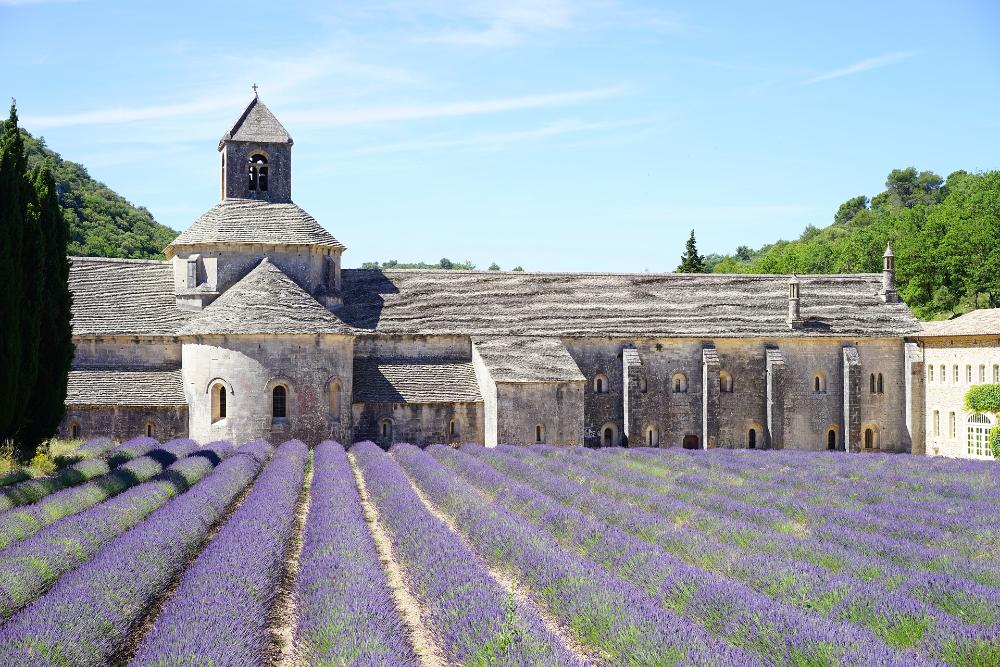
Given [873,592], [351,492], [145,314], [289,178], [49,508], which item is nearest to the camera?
[873,592]

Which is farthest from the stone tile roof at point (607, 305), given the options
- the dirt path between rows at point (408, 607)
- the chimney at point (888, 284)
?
the dirt path between rows at point (408, 607)

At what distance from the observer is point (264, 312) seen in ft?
108

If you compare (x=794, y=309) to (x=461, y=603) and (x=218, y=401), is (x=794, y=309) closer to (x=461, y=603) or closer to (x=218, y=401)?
(x=218, y=401)

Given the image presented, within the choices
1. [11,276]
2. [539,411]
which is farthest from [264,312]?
[11,276]

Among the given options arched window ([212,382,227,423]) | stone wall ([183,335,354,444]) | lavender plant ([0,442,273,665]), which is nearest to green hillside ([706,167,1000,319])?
stone wall ([183,335,354,444])

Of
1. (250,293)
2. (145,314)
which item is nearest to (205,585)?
(250,293)

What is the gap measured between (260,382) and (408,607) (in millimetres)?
20859

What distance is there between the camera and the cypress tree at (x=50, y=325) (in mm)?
24859

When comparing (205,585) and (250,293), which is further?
(250,293)

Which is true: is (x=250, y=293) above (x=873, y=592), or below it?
above

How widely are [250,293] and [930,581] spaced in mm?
26278

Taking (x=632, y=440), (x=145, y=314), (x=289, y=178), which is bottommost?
(x=632, y=440)

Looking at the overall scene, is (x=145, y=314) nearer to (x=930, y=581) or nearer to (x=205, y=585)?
(x=205, y=585)

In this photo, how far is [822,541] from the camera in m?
15.2
